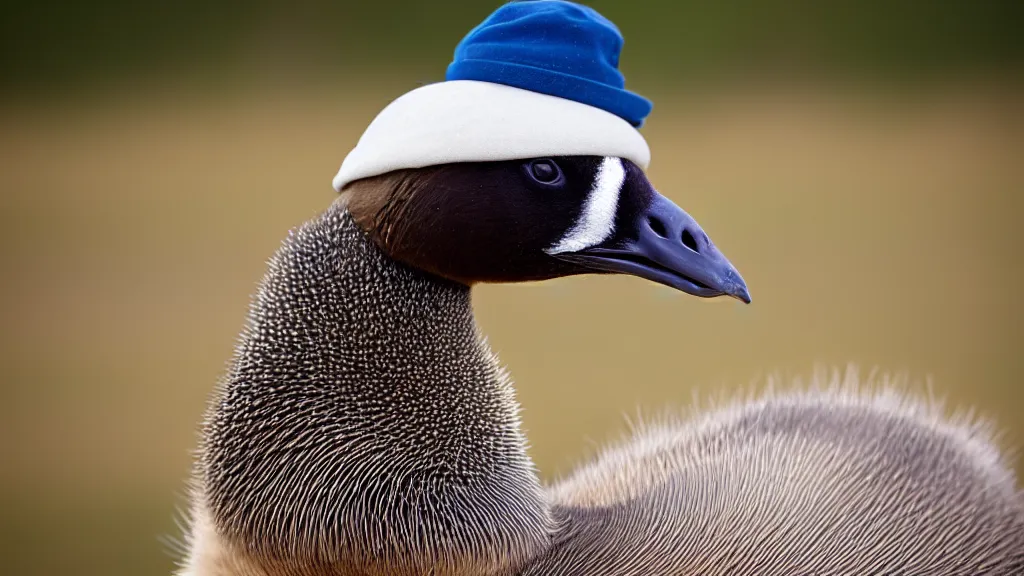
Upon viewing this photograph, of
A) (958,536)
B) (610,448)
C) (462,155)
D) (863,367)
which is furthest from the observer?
(863,367)

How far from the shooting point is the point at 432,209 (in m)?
0.75

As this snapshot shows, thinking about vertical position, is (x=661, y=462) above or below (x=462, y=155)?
below

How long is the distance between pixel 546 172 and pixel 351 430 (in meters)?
0.22

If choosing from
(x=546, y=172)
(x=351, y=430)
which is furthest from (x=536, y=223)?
(x=351, y=430)

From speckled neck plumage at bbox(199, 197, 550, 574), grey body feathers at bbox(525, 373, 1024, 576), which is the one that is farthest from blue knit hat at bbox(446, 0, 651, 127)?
grey body feathers at bbox(525, 373, 1024, 576)

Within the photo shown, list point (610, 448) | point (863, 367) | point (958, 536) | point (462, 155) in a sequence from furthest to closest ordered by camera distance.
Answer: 1. point (863, 367)
2. point (610, 448)
3. point (958, 536)
4. point (462, 155)

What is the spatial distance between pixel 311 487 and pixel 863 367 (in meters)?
1.69

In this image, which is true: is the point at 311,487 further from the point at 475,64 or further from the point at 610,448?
the point at 610,448

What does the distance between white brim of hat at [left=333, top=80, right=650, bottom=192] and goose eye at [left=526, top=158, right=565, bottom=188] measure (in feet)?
0.05

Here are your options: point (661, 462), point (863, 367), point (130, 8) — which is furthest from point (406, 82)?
point (661, 462)

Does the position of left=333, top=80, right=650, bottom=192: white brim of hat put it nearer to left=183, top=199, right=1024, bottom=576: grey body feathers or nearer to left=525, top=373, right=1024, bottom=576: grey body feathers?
left=183, top=199, right=1024, bottom=576: grey body feathers

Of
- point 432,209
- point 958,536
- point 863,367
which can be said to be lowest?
point 863,367

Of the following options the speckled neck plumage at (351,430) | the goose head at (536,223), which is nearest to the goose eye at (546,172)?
the goose head at (536,223)

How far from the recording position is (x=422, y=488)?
29.9 inches
